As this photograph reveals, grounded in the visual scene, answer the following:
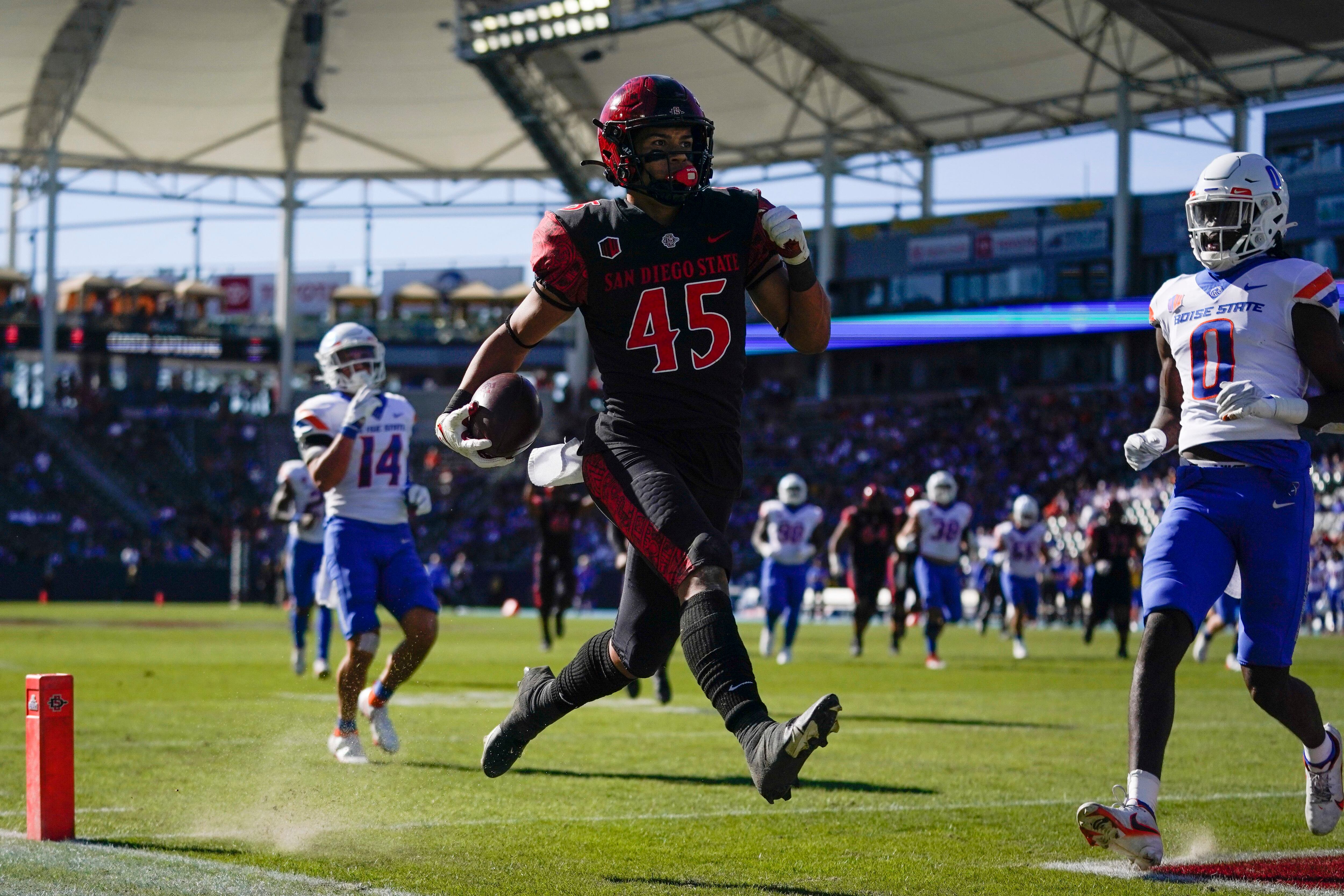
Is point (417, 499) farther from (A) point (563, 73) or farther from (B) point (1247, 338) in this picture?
(A) point (563, 73)

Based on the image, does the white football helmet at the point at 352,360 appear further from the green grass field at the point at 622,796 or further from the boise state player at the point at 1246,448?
the boise state player at the point at 1246,448

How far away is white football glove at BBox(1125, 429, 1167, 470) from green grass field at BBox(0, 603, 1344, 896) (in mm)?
1320

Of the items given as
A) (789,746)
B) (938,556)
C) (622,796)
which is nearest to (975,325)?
(938,556)

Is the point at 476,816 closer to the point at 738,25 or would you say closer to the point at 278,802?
the point at 278,802

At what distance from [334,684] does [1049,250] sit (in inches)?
1144

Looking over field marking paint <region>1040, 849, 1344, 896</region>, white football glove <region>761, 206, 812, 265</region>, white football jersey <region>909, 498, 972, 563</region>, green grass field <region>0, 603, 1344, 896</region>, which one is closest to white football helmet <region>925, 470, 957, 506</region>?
white football jersey <region>909, 498, 972, 563</region>

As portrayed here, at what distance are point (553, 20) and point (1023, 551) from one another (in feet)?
55.8

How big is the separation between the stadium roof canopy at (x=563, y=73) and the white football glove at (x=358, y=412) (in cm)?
2293

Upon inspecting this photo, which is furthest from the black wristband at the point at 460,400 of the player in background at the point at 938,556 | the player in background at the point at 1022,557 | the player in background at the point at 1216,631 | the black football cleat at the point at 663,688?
the player in background at the point at 1022,557

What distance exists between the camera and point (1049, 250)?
38500mm

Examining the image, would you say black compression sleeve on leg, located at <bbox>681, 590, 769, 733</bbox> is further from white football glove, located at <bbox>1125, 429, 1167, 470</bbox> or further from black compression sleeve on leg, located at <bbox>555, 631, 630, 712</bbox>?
white football glove, located at <bbox>1125, 429, 1167, 470</bbox>

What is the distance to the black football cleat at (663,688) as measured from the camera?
1133 centimetres

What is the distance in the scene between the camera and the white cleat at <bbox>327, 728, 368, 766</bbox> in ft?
25.1

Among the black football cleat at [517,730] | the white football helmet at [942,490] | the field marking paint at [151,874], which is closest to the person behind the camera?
the field marking paint at [151,874]
